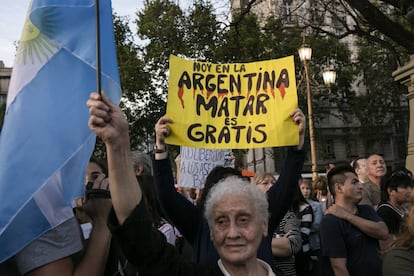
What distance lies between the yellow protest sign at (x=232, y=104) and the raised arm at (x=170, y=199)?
97 mm

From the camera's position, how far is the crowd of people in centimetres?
188

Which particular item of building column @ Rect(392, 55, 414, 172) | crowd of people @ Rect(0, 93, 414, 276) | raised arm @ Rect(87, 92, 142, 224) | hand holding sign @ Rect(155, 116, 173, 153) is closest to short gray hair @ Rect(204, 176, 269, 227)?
crowd of people @ Rect(0, 93, 414, 276)

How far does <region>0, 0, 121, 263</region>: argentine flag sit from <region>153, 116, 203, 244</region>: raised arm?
30.9 inches

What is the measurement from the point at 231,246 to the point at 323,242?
1.83m

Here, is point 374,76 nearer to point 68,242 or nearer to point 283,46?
point 283,46

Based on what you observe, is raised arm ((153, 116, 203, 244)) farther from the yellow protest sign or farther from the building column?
the building column

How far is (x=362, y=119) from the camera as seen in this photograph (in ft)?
98.6

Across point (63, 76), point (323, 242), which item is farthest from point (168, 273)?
point (323, 242)

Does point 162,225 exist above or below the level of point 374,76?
below

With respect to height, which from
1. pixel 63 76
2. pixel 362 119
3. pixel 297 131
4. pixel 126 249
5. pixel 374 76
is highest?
pixel 374 76

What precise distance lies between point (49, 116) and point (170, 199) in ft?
3.25

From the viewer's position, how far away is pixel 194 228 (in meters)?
2.97

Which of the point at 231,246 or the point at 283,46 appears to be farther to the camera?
the point at 283,46

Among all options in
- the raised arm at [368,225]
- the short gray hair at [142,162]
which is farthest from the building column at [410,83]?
the short gray hair at [142,162]
